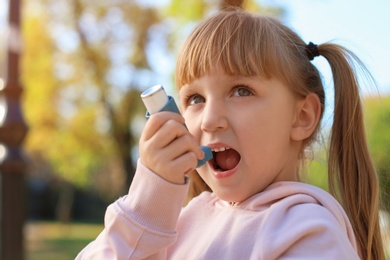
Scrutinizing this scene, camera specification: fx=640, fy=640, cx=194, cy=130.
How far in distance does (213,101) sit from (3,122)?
376 cm

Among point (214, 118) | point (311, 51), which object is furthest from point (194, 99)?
point (311, 51)

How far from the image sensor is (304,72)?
170 centimetres

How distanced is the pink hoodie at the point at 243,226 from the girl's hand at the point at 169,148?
0.02 m

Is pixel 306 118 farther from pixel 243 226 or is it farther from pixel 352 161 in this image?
pixel 243 226

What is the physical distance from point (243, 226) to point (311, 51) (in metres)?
0.56

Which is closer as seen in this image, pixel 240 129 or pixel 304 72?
pixel 240 129

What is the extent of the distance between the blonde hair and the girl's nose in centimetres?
9

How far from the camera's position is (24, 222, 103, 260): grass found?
1348 centimetres

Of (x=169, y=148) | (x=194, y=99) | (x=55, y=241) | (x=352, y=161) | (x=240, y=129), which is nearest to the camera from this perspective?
(x=169, y=148)

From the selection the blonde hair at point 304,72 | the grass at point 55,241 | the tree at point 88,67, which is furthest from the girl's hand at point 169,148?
the tree at point 88,67

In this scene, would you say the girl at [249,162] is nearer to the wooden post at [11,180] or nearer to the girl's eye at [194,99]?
the girl's eye at [194,99]

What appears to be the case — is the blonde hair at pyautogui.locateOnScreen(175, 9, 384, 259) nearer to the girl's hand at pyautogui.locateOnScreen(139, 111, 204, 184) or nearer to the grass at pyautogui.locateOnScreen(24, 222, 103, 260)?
the girl's hand at pyautogui.locateOnScreen(139, 111, 204, 184)

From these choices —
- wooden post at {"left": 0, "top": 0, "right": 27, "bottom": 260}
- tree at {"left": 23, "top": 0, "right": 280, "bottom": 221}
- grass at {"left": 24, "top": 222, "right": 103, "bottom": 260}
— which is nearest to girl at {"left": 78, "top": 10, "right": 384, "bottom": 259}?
wooden post at {"left": 0, "top": 0, "right": 27, "bottom": 260}

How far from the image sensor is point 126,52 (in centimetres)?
1725
